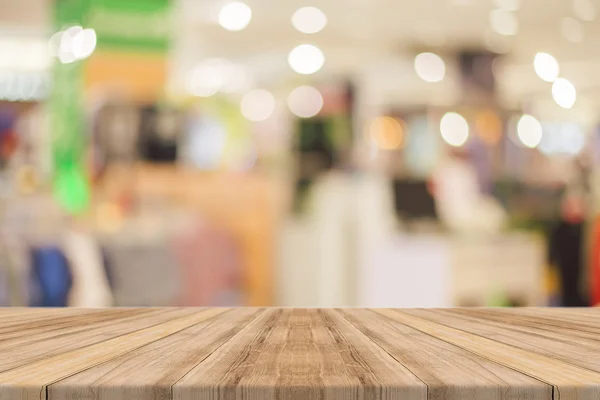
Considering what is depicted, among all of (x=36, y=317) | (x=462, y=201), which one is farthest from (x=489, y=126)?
(x=36, y=317)

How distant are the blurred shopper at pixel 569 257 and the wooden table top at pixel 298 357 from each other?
5.82 metres

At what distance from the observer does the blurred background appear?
550 cm

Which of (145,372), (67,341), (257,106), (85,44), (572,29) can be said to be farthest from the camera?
(257,106)

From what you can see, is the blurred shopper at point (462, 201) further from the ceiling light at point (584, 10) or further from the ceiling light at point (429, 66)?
the ceiling light at point (429, 66)

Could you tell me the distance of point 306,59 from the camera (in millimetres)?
10953

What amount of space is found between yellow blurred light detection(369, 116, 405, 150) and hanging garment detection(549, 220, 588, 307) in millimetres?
2567

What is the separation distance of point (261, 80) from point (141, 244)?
726cm

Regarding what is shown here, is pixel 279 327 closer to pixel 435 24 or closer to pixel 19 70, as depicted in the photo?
pixel 435 24

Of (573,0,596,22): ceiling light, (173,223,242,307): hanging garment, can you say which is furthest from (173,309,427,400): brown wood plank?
(573,0,596,22): ceiling light

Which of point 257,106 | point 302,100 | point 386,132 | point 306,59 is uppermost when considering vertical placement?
point 306,59

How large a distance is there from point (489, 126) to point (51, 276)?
6218 millimetres

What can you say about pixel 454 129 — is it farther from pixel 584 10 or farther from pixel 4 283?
pixel 4 283

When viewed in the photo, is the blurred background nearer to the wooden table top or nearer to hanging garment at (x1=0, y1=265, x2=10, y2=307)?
hanging garment at (x1=0, y1=265, x2=10, y2=307)

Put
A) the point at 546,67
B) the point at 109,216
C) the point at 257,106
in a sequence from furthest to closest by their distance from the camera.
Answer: the point at 257,106 < the point at 546,67 < the point at 109,216
